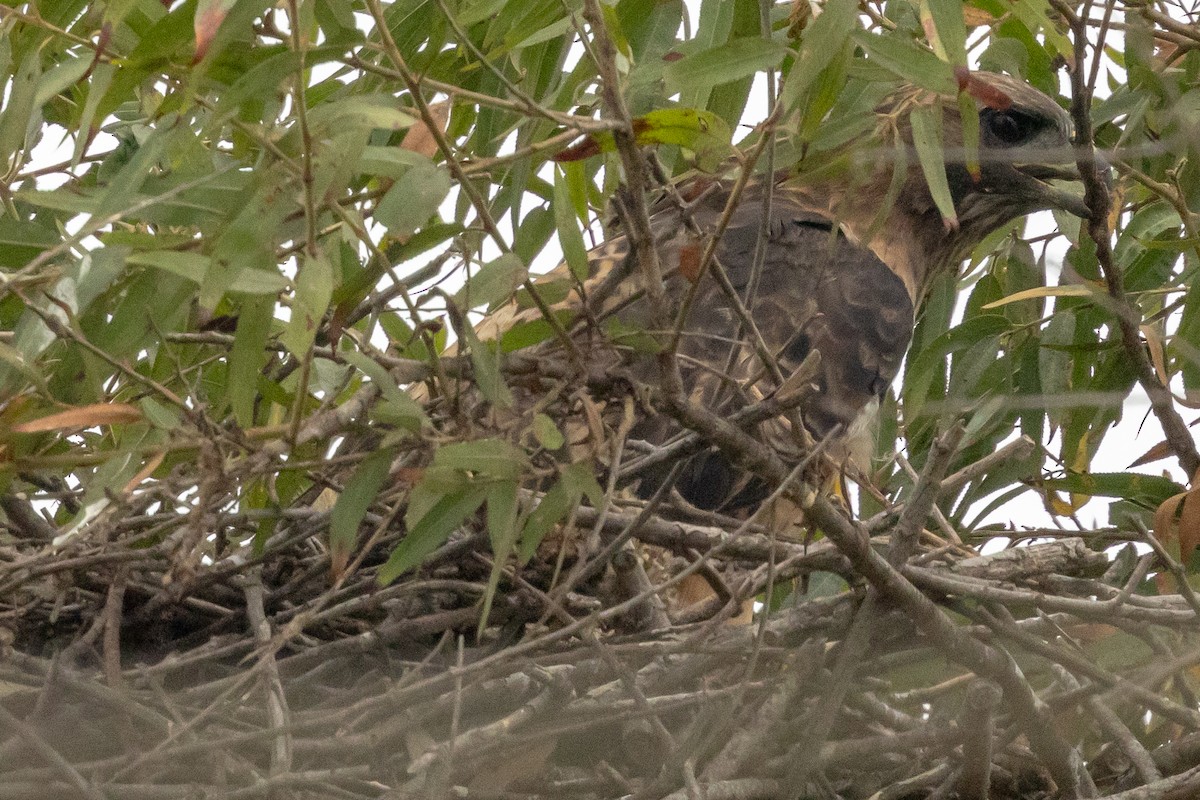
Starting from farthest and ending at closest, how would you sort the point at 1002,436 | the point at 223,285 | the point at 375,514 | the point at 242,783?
the point at 1002,436, the point at 375,514, the point at 242,783, the point at 223,285

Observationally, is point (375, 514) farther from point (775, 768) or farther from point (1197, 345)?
point (1197, 345)

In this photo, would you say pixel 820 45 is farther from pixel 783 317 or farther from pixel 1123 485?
pixel 783 317

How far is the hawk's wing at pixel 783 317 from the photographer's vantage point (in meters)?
3.09

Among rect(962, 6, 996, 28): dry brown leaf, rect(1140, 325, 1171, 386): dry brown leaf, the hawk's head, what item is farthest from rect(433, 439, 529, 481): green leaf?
the hawk's head

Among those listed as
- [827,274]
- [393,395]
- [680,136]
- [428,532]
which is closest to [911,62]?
[680,136]

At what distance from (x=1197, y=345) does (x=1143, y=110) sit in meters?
0.48

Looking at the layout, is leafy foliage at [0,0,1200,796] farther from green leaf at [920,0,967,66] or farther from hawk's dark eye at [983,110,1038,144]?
hawk's dark eye at [983,110,1038,144]

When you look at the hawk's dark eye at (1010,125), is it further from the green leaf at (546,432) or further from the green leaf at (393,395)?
the green leaf at (393,395)

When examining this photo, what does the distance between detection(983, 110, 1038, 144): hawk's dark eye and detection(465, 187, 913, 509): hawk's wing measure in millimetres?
488

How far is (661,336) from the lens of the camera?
1.82 m

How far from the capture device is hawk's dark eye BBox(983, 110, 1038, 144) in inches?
148

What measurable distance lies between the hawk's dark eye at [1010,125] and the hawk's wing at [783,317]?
1.60 ft

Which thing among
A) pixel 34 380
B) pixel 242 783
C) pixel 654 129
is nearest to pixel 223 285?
pixel 34 380

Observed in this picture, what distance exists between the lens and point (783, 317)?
345 centimetres
